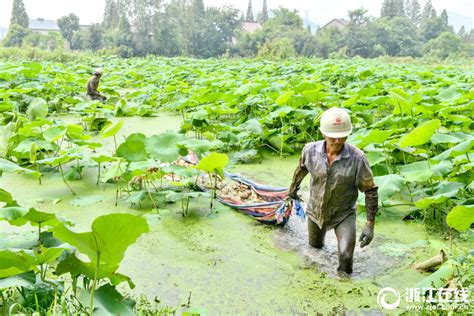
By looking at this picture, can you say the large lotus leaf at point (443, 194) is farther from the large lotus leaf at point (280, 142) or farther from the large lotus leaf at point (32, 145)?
the large lotus leaf at point (32, 145)

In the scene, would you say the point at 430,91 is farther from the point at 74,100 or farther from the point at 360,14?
the point at 360,14

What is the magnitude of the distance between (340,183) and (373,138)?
134cm

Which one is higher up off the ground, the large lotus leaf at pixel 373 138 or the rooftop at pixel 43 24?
the rooftop at pixel 43 24

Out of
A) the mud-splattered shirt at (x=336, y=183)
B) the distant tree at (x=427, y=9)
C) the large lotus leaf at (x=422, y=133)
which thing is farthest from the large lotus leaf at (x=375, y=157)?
the distant tree at (x=427, y=9)

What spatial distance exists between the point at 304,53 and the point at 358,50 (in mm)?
4745

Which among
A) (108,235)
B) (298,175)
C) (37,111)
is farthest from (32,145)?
(108,235)

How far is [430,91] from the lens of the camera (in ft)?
24.7

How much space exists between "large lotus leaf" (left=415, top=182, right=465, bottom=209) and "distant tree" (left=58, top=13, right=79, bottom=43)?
38.6 m

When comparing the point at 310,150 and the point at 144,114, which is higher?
the point at 310,150

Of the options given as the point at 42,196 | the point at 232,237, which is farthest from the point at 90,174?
the point at 232,237

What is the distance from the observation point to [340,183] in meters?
3.18

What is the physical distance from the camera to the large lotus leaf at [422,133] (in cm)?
361

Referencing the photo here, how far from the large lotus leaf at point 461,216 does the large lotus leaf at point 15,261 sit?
86.3 inches

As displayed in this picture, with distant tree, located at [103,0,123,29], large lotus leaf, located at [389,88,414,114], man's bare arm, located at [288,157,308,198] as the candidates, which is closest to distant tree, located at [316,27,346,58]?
distant tree, located at [103,0,123,29]
